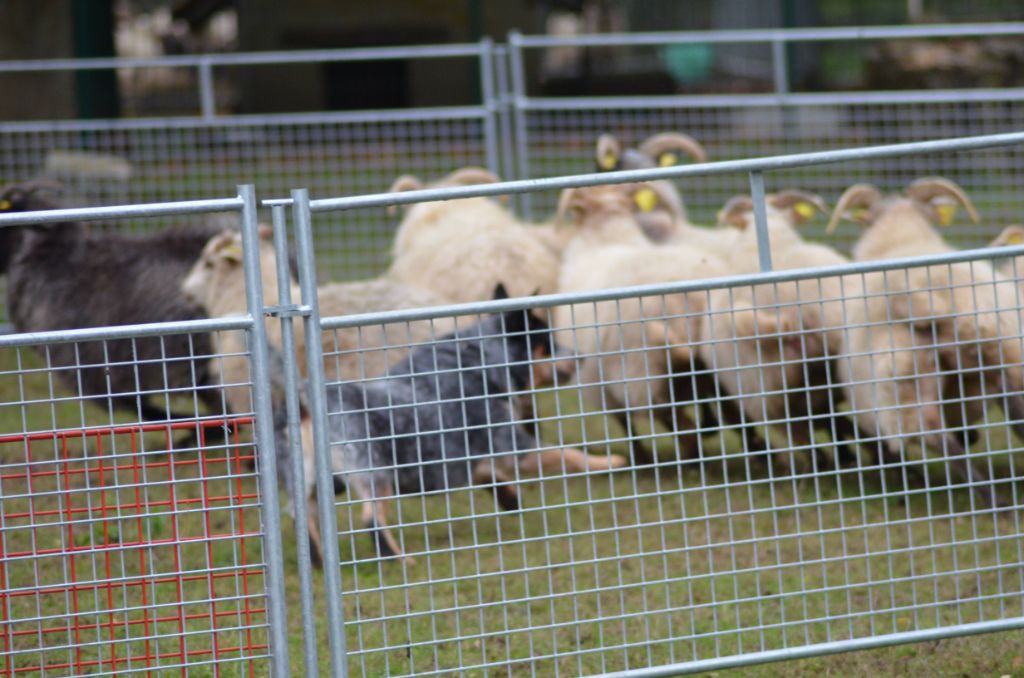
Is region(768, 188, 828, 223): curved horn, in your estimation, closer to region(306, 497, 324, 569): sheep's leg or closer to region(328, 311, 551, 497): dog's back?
region(328, 311, 551, 497): dog's back

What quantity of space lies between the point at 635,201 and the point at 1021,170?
6.49 meters

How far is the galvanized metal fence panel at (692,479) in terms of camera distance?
402 centimetres

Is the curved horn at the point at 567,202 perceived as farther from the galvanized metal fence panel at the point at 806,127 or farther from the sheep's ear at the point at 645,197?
the galvanized metal fence panel at the point at 806,127

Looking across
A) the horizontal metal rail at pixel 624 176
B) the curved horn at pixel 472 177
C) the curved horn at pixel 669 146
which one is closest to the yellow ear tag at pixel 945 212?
the curved horn at pixel 669 146

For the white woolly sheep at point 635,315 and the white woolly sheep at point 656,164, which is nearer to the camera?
the white woolly sheep at point 635,315

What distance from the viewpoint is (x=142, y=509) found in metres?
6.00

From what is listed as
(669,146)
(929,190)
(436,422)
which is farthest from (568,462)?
(669,146)

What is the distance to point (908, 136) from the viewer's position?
11.8 metres

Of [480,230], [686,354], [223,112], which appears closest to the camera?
[686,354]

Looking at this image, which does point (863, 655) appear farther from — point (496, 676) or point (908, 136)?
point (908, 136)

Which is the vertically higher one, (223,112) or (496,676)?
(223,112)

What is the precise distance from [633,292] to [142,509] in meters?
3.03

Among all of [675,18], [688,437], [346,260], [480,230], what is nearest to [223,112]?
[675,18]

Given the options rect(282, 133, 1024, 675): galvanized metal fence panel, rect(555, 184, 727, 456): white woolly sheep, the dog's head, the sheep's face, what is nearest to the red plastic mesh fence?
rect(282, 133, 1024, 675): galvanized metal fence panel
